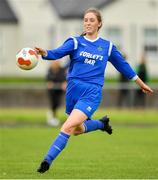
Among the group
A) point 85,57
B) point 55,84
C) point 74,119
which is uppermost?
point 85,57

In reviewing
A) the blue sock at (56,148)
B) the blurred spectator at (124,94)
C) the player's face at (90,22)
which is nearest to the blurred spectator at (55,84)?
the blurred spectator at (124,94)

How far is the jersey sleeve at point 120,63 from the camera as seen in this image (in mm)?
13578

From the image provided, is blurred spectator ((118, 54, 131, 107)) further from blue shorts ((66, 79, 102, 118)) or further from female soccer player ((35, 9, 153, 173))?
blue shorts ((66, 79, 102, 118))

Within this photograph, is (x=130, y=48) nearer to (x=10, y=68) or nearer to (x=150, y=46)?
(x=150, y=46)

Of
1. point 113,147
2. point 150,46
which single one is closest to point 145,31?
point 150,46

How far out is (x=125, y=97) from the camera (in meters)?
32.3

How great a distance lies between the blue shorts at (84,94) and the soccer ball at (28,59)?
591 mm

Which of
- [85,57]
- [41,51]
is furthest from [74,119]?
[41,51]

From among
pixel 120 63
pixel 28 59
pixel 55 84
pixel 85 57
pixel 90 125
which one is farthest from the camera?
pixel 55 84

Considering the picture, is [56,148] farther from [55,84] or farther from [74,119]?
[55,84]

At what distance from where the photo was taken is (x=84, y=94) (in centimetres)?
1323

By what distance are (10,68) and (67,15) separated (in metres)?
3.91

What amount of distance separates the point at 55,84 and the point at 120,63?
50.7ft

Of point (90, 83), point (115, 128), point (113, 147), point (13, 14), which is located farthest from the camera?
point (13, 14)
